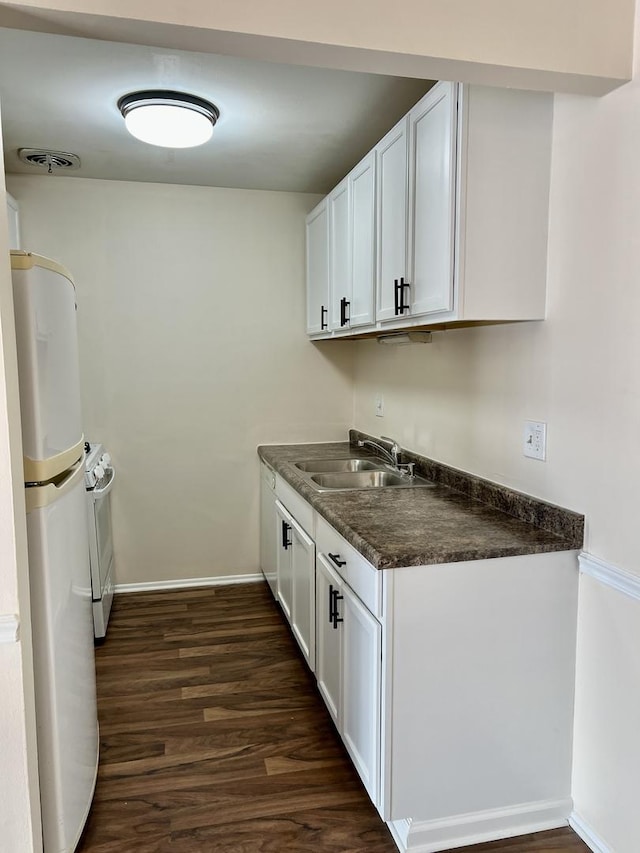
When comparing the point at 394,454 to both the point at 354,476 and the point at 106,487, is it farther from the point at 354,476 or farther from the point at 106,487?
the point at 106,487

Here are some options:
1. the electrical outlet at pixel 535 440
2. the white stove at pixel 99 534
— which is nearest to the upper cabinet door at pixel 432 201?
the electrical outlet at pixel 535 440

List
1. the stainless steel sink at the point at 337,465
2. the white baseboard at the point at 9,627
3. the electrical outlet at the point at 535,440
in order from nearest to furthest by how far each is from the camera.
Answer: the white baseboard at the point at 9,627, the electrical outlet at the point at 535,440, the stainless steel sink at the point at 337,465

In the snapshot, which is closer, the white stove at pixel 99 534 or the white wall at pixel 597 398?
the white wall at pixel 597 398

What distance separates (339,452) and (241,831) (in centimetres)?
208

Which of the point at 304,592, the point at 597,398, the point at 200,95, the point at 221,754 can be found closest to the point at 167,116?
the point at 200,95

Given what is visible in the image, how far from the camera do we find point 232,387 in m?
3.83

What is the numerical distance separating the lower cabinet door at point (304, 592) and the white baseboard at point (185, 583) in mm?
991

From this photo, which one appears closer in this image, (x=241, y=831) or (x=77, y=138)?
(x=241, y=831)

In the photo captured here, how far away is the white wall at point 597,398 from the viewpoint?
5.40 ft

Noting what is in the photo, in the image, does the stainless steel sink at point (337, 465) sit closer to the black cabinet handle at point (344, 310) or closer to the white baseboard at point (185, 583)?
the black cabinet handle at point (344, 310)

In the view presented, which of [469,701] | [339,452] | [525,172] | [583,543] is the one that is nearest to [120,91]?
[525,172]

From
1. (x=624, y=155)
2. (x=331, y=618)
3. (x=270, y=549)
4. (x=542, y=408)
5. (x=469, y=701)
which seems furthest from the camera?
(x=270, y=549)

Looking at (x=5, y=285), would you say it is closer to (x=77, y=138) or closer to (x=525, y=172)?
(x=525, y=172)

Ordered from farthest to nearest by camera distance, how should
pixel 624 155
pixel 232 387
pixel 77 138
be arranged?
pixel 232 387 < pixel 77 138 < pixel 624 155
